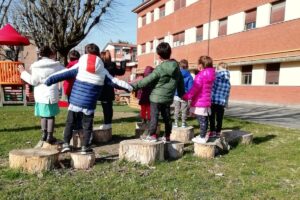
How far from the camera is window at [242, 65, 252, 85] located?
24062 mm

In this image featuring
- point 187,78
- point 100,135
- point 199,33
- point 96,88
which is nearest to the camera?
point 96,88

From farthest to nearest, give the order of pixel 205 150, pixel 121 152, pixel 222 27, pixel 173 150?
pixel 222 27 → pixel 205 150 → pixel 173 150 → pixel 121 152

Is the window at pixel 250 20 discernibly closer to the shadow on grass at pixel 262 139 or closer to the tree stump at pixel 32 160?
the shadow on grass at pixel 262 139

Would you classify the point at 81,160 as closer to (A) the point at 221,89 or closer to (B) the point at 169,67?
(B) the point at 169,67

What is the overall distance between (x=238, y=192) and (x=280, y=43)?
18323 millimetres

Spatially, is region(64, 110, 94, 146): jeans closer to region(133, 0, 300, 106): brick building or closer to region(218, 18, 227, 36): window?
region(133, 0, 300, 106): brick building

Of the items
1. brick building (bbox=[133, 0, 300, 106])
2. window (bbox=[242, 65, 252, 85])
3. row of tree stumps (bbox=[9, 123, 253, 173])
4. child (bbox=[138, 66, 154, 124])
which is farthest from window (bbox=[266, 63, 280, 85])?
child (bbox=[138, 66, 154, 124])

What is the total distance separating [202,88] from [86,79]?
7.42 ft

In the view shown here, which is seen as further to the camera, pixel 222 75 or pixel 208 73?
pixel 222 75

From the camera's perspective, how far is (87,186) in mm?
4246

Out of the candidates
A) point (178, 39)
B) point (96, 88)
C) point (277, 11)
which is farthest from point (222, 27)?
point (96, 88)

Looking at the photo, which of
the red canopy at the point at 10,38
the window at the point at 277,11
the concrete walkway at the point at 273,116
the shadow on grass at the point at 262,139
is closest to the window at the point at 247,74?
the window at the point at 277,11

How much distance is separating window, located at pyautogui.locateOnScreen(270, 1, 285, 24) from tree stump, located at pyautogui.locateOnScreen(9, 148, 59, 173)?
19403mm

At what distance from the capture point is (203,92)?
20.3 ft
